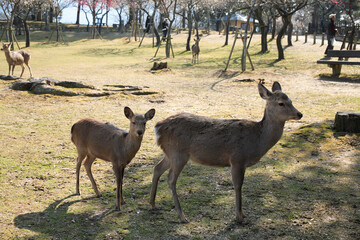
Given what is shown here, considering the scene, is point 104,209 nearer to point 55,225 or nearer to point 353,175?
point 55,225

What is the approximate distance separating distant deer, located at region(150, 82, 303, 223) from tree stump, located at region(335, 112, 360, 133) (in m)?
3.33

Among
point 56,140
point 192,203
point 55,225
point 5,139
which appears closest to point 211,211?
point 192,203

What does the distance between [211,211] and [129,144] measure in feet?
4.23

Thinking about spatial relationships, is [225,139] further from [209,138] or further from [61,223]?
[61,223]

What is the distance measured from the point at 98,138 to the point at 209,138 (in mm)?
1512

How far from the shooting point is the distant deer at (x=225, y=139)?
14.0 feet

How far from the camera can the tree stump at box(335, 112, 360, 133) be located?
7.17m

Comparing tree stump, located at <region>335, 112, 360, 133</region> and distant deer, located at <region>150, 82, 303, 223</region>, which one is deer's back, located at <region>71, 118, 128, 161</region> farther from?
tree stump, located at <region>335, 112, 360, 133</region>

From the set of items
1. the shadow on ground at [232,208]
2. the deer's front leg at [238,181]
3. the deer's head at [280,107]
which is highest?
the deer's head at [280,107]

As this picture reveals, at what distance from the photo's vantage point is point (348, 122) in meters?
7.23

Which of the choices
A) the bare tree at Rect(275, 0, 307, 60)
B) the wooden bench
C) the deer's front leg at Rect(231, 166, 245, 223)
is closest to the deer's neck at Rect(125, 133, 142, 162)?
→ the deer's front leg at Rect(231, 166, 245, 223)

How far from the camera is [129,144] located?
4.68 m

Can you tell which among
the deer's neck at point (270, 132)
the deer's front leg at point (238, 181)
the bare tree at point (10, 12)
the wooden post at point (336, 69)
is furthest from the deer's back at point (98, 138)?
the bare tree at point (10, 12)

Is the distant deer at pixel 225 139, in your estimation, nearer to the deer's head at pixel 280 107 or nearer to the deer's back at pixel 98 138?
the deer's head at pixel 280 107
